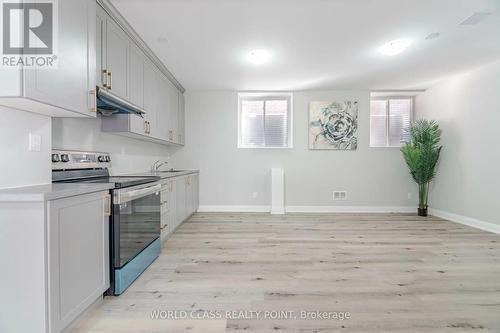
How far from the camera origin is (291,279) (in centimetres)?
230

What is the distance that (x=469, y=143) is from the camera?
167 inches

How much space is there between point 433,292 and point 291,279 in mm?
1200

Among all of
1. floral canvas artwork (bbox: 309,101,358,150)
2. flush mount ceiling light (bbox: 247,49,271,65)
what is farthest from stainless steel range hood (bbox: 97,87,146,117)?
floral canvas artwork (bbox: 309,101,358,150)

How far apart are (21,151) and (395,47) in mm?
4149

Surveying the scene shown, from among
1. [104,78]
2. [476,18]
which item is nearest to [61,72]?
[104,78]

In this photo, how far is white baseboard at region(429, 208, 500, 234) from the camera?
3.80 m

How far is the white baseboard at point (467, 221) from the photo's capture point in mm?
3801

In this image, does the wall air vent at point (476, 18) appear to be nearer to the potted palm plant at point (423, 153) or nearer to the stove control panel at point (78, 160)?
the potted palm plant at point (423, 153)

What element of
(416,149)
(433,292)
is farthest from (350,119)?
(433,292)

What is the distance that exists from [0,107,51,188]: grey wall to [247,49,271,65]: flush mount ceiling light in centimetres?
257

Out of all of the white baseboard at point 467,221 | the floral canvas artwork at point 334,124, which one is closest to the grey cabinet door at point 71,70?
the floral canvas artwork at point 334,124

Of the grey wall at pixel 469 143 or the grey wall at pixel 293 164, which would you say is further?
the grey wall at pixel 293 164

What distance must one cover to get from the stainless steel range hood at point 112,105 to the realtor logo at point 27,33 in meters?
0.70

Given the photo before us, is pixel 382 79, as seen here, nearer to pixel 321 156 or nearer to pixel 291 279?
pixel 321 156
